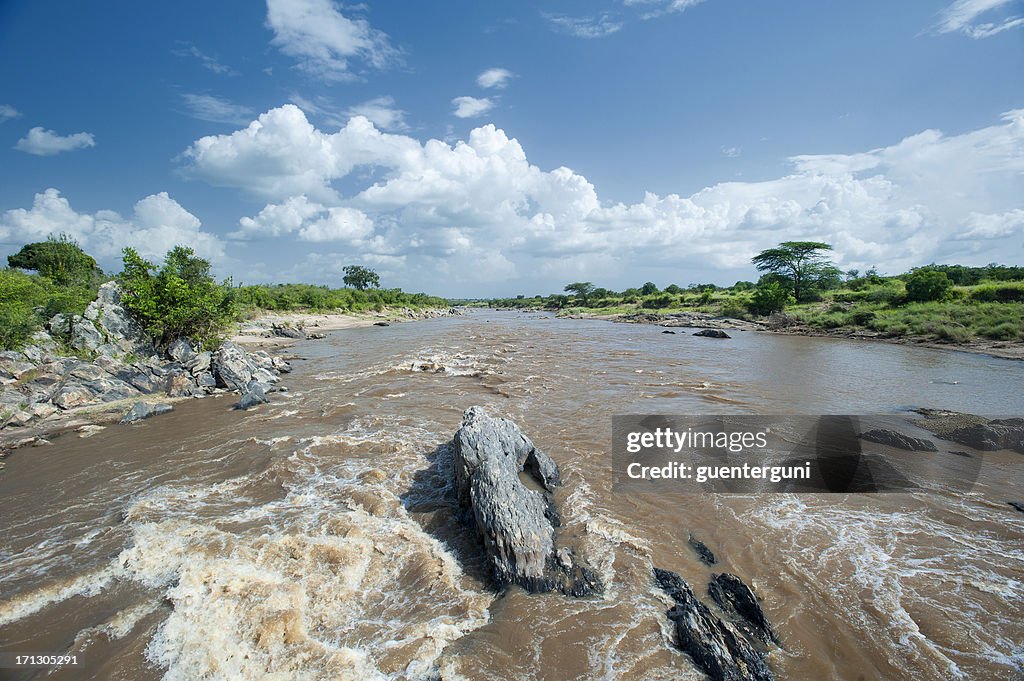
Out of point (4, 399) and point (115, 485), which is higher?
point (4, 399)

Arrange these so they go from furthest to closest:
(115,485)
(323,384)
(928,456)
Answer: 1. (323,384)
2. (928,456)
3. (115,485)

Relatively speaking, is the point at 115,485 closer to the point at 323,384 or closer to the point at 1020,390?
the point at 323,384

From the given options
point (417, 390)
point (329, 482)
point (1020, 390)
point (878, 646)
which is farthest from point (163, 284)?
point (1020, 390)

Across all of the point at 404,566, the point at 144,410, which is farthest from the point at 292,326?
the point at 404,566

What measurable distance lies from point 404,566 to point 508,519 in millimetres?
1722

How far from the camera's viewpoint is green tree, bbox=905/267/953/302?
37.5 meters

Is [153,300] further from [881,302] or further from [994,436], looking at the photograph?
[881,302]

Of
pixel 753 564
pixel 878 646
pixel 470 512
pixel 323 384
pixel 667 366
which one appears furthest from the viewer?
pixel 667 366

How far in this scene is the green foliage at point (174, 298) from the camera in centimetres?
1836

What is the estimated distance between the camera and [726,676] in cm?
396

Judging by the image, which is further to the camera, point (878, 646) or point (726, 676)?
point (878, 646)

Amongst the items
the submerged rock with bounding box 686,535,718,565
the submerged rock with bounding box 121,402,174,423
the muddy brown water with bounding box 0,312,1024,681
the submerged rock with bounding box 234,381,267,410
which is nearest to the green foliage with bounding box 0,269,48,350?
the submerged rock with bounding box 121,402,174,423

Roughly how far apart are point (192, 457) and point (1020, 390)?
2901cm

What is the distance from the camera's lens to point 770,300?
1997 inches
